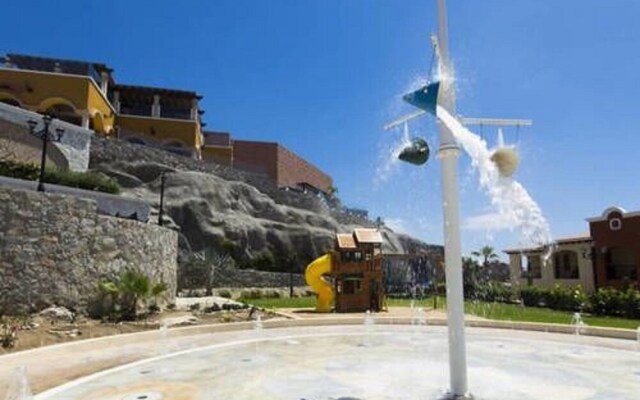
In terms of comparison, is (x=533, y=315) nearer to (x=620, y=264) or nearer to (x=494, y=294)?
(x=494, y=294)

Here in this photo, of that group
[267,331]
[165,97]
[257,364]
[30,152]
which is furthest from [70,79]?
[257,364]

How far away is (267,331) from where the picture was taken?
16.5 meters

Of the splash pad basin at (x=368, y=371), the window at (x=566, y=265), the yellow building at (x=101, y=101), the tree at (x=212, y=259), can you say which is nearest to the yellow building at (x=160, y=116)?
the yellow building at (x=101, y=101)

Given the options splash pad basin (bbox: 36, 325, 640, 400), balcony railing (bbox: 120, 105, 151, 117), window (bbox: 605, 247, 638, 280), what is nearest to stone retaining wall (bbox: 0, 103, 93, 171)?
balcony railing (bbox: 120, 105, 151, 117)

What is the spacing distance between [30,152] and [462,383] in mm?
25828

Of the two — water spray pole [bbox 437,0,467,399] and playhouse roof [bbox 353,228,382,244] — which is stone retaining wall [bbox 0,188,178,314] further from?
water spray pole [bbox 437,0,467,399]

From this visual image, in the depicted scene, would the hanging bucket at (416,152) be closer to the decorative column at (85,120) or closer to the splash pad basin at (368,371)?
the splash pad basin at (368,371)

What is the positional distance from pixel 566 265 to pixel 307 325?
1062 inches

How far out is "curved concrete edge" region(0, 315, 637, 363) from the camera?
42.3 ft

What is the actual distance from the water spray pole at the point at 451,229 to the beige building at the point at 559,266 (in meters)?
27.0

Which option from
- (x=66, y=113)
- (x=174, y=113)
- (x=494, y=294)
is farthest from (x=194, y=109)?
(x=494, y=294)

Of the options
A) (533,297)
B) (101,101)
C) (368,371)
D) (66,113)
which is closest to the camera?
(368,371)

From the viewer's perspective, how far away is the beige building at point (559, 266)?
3388 centimetres

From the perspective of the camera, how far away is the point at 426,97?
23.2 ft
